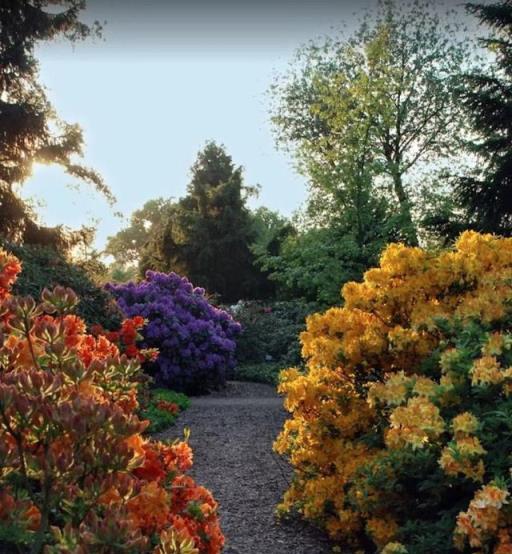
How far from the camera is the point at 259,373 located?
13453 millimetres

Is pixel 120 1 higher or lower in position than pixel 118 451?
higher

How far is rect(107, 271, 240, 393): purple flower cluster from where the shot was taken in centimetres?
1083

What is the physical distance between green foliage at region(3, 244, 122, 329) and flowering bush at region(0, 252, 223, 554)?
5970 millimetres

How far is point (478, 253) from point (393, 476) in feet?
5.68

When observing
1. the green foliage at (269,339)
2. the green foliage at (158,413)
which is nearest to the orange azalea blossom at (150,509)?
the green foliage at (158,413)

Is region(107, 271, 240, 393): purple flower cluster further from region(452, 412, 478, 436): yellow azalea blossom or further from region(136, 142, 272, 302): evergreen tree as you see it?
region(136, 142, 272, 302): evergreen tree

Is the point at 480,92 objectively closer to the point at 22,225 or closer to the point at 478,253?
the point at 478,253

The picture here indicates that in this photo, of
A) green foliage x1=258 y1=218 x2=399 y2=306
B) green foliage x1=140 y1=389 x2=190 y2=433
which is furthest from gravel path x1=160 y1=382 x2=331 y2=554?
green foliage x1=258 y1=218 x2=399 y2=306

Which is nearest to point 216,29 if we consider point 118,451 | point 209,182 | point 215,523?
point 215,523

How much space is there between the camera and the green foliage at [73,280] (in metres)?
8.51

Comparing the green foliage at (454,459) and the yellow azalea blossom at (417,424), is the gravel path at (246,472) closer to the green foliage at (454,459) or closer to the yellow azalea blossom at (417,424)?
the green foliage at (454,459)

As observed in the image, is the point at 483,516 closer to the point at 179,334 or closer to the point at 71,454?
the point at 71,454

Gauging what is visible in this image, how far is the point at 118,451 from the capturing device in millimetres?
1844

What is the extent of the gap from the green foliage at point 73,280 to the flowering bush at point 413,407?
4.57m
